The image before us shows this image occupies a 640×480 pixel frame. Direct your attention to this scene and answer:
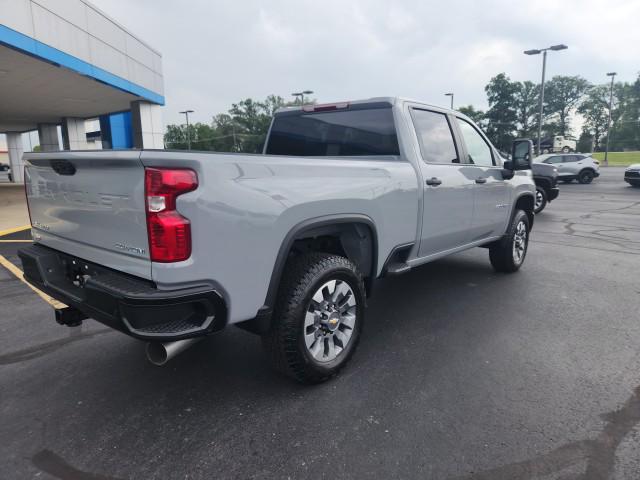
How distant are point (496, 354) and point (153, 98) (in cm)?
1914

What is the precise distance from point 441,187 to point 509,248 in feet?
7.03

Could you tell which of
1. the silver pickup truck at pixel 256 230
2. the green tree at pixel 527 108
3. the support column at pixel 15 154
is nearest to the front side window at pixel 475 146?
the silver pickup truck at pixel 256 230

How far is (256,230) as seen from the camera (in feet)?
7.54

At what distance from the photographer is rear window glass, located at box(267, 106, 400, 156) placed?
146 inches

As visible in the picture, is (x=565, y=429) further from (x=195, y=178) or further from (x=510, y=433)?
(x=195, y=178)

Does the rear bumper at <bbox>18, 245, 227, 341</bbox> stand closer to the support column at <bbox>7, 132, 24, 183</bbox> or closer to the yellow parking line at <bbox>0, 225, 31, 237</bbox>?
the yellow parking line at <bbox>0, 225, 31, 237</bbox>

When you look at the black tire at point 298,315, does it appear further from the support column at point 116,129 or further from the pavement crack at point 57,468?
the support column at point 116,129

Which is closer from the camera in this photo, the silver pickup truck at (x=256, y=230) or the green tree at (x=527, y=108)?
Result: the silver pickup truck at (x=256, y=230)

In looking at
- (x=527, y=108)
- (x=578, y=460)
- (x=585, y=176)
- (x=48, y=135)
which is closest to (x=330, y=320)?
(x=578, y=460)

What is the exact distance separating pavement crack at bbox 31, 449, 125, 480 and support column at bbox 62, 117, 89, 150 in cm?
2641

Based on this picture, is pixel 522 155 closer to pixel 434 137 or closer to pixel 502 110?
pixel 434 137

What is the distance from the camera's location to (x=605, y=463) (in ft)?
7.00

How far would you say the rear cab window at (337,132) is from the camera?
370 cm

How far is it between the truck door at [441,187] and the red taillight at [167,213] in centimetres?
217
